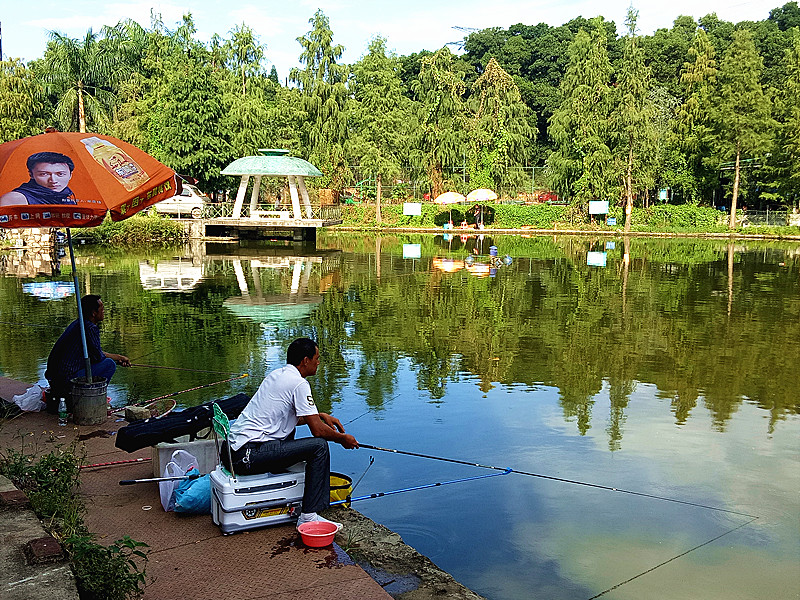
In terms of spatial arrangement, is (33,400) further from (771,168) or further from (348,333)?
(771,168)

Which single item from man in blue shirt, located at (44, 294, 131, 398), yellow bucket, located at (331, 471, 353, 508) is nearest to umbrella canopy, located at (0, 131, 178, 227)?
man in blue shirt, located at (44, 294, 131, 398)

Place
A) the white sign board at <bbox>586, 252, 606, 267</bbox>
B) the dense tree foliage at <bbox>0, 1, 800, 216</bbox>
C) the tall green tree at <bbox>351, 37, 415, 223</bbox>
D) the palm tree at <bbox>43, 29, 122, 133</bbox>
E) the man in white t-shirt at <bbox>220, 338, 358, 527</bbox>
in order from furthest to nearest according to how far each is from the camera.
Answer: the tall green tree at <bbox>351, 37, 415, 223</bbox> < the dense tree foliage at <bbox>0, 1, 800, 216</bbox> < the palm tree at <bbox>43, 29, 122, 133</bbox> < the white sign board at <bbox>586, 252, 606, 267</bbox> < the man in white t-shirt at <bbox>220, 338, 358, 527</bbox>

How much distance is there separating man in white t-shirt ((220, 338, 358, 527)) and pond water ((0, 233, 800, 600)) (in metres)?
1.03

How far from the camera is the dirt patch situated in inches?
169

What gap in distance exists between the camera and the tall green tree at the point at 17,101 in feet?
114

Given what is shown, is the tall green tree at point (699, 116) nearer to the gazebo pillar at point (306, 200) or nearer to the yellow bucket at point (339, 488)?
the gazebo pillar at point (306, 200)

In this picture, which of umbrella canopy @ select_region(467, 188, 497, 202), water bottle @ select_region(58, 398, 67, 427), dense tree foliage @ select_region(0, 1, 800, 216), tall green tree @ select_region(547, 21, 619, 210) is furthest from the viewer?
tall green tree @ select_region(547, 21, 619, 210)

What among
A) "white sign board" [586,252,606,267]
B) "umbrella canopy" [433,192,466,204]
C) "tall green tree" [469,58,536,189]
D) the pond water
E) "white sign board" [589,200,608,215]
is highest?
"tall green tree" [469,58,536,189]

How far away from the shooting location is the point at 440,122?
4484cm

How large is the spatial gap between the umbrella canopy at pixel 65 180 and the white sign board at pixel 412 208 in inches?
1500

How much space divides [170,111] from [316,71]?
32.4 feet

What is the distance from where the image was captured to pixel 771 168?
41.9 metres

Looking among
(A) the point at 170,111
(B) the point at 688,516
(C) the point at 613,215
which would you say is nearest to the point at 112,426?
(B) the point at 688,516

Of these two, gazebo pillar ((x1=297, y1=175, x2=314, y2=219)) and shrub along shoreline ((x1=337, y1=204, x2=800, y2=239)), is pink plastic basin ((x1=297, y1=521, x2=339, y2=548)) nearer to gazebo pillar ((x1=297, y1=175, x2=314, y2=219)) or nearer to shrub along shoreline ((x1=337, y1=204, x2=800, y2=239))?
gazebo pillar ((x1=297, y1=175, x2=314, y2=219))
